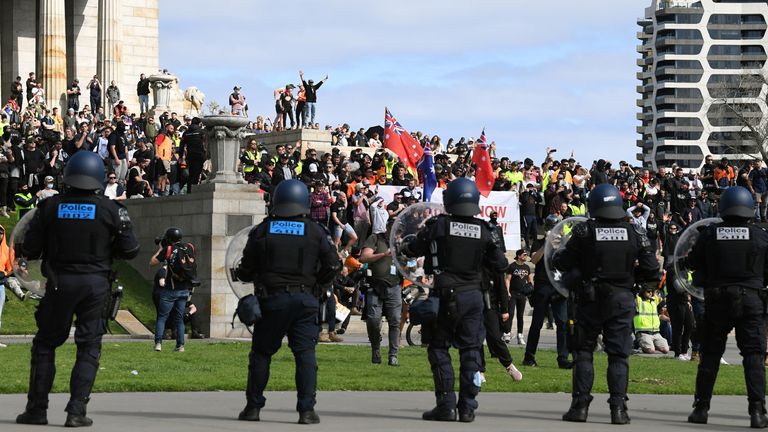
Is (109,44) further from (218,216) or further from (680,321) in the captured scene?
(680,321)

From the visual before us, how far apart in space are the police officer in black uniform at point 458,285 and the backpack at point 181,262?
786 centimetres

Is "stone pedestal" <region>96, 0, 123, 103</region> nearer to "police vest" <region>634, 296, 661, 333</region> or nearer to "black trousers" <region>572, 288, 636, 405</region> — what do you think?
"police vest" <region>634, 296, 661, 333</region>

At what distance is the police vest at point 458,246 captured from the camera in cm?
1194

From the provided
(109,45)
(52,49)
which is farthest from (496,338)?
(109,45)

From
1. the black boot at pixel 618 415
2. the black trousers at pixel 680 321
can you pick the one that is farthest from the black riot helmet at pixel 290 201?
the black trousers at pixel 680 321

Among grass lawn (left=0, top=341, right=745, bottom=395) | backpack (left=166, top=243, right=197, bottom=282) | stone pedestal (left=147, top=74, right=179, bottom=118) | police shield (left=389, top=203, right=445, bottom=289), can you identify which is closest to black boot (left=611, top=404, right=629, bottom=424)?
police shield (left=389, top=203, right=445, bottom=289)

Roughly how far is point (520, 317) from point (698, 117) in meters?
157

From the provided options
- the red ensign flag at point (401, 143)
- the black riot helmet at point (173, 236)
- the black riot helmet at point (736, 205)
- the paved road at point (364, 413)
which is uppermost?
the red ensign flag at point (401, 143)

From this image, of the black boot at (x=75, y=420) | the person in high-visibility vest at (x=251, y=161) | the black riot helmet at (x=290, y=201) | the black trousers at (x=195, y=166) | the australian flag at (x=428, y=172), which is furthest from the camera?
the australian flag at (x=428, y=172)

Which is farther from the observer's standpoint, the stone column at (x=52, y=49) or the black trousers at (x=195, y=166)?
the stone column at (x=52, y=49)

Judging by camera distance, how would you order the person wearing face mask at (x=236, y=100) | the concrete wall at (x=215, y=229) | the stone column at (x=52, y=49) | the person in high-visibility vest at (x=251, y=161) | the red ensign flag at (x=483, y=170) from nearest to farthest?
the concrete wall at (x=215, y=229)
the person in high-visibility vest at (x=251, y=161)
the red ensign flag at (x=483, y=170)
the person wearing face mask at (x=236, y=100)
the stone column at (x=52, y=49)

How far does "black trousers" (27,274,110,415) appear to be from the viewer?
10.9 m

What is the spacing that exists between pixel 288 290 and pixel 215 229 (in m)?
13.1

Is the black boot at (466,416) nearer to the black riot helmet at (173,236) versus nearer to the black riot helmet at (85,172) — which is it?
the black riot helmet at (85,172)
